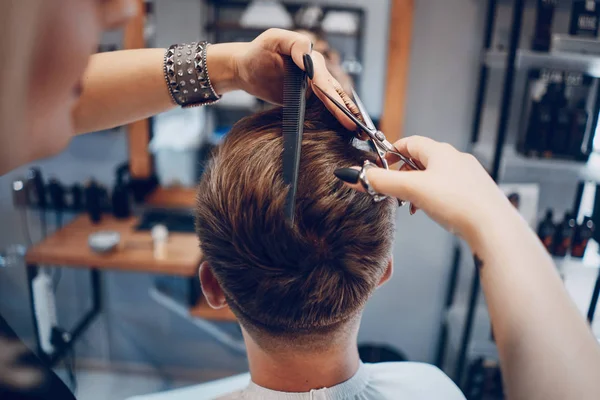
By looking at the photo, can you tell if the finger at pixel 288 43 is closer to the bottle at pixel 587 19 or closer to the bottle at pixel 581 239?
the bottle at pixel 587 19

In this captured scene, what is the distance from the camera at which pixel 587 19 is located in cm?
183

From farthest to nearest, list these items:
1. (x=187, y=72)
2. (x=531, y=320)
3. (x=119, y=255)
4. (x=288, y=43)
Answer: (x=119, y=255), (x=187, y=72), (x=288, y=43), (x=531, y=320)

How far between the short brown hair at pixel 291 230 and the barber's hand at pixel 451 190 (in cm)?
20

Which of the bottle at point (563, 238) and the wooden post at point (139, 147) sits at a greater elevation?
the wooden post at point (139, 147)

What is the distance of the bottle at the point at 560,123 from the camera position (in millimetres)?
1877

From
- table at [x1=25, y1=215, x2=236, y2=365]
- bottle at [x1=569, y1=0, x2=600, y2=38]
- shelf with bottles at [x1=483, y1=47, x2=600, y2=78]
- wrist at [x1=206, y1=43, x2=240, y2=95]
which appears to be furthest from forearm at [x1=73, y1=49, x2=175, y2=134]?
bottle at [x1=569, y1=0, x2=600, y2=38]

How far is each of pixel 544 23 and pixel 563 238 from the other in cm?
96

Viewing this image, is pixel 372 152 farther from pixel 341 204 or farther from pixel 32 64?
pixel 32 64

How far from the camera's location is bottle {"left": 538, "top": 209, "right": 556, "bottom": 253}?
A: 1.99 meters

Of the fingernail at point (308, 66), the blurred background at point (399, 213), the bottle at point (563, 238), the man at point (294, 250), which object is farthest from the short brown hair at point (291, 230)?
the bottle at point (563, 238)

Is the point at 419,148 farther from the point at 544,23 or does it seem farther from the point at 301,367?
the point at 544,23

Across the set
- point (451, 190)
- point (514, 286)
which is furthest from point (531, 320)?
point (451, 190)

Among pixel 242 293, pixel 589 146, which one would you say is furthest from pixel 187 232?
pixel 589 146

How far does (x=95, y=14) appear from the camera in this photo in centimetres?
42
